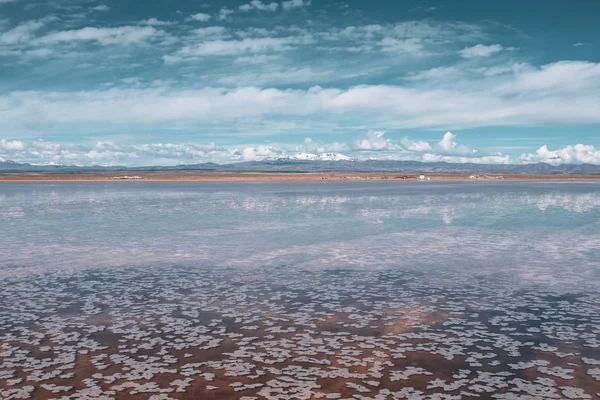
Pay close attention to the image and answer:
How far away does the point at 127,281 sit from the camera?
75.9ft

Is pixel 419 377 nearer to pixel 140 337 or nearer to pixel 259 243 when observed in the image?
pixel 140 337

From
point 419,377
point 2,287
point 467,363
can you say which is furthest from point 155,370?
point 2,287

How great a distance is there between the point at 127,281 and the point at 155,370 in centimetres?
1082

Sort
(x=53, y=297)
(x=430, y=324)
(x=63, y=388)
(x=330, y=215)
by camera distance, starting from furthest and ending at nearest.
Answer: (x=330, y=215) < (x=53, y=297) < (x=430, y=324) < (x=63, y=388)

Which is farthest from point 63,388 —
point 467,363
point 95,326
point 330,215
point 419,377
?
point 330,215

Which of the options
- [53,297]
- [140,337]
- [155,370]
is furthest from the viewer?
[53,297]

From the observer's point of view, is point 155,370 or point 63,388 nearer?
point 63,388

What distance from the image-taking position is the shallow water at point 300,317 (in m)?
12.5

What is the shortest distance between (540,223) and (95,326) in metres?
41.6

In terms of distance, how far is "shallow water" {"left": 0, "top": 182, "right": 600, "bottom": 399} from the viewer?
12.5 meters

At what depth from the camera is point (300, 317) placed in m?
17.8

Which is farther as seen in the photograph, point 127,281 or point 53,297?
point 127,281

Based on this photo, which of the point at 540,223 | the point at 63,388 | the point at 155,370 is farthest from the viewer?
the point at 540,223

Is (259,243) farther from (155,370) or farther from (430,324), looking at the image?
(155,370)
